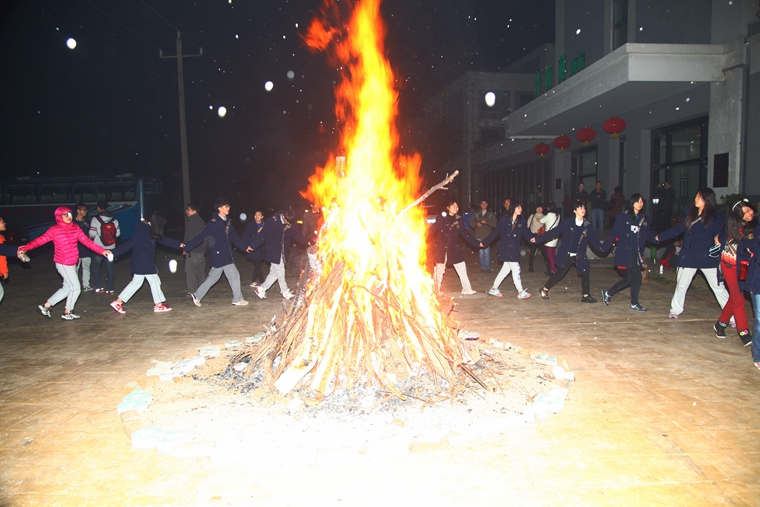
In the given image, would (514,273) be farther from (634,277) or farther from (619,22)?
(619,22)

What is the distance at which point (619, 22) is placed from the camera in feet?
53.6

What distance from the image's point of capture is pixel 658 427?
3891mm

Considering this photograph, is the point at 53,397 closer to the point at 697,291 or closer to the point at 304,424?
the point at 304,424

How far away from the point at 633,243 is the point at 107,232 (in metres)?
10.5

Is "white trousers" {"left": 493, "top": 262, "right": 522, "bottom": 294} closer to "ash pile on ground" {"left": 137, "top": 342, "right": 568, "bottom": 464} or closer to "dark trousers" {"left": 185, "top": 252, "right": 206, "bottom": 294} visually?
"ash pile on ground" {"left": 137, "top": 342, "right": 568, "bottom": 464}

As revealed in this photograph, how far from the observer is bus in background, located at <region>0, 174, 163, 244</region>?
23047mm

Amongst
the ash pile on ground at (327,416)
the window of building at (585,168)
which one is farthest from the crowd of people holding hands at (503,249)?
the window of building at (585,168)

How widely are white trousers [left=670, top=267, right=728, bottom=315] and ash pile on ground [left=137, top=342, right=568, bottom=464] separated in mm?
3800

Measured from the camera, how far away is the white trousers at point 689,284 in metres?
7.02

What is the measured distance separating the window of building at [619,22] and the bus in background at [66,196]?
69.9ft

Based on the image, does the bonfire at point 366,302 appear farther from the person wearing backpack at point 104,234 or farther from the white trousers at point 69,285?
the person wearing backpack at point 104,234

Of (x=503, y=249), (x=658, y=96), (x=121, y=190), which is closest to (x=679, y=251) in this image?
(x=503, y=249)

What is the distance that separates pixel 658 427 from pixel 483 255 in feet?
32.0

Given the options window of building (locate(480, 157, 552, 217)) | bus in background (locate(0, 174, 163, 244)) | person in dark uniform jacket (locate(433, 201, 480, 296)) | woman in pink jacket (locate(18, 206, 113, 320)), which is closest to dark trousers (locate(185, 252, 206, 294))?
woman in pink jacket (locate(18, 206, 113, 320))
